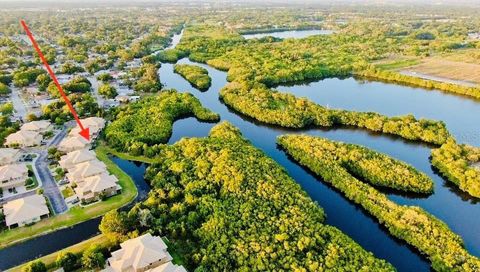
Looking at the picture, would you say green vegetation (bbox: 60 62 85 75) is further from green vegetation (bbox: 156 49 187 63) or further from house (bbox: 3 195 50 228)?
house (bbox: 3 195 50 228)

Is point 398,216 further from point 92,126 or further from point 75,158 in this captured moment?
point 92,126

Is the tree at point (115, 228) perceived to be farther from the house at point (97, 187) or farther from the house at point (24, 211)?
the house at point (24, 211)

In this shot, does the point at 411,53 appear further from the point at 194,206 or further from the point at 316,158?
the point at 194,206

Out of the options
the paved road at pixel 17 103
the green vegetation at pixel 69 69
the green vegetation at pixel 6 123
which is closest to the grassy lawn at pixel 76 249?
the green vegetation at pixel 6 123

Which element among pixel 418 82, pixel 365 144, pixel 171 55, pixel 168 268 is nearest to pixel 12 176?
pixel 168 268

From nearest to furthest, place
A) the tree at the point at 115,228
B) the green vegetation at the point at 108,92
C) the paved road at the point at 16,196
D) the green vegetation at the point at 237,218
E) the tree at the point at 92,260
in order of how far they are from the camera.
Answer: the tree at the point at 92,260
the green vegetation at the point at 237,218
the tree at the point at 115,228
the paved road at the point at 16,196
the green vegetation at the point at 108,92

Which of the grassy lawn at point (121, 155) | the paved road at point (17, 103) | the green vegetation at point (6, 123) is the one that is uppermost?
the green vegetation at point (6, 123)
